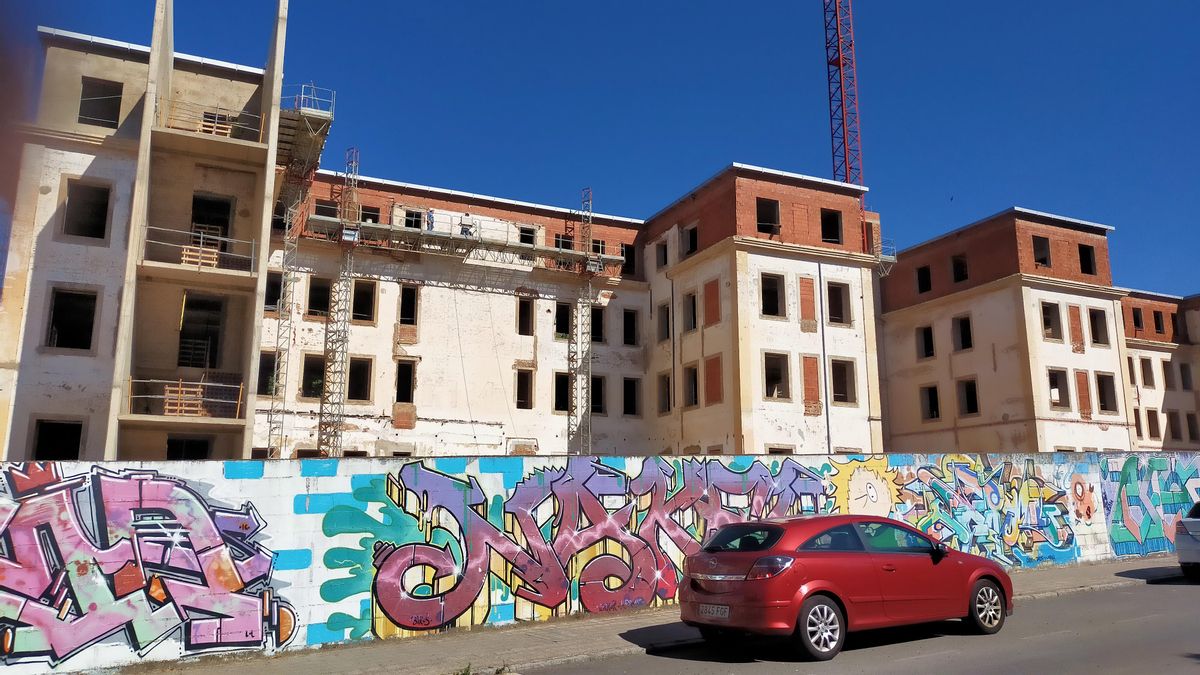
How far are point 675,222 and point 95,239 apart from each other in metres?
22.8

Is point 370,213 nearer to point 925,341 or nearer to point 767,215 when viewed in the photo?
point 767,215

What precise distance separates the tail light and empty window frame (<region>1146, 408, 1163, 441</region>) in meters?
49.2

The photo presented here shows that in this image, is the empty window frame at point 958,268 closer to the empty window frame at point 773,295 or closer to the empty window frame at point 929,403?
the empty window frame at point 929,403

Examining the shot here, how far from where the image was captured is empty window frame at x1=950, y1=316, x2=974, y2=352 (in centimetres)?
3956

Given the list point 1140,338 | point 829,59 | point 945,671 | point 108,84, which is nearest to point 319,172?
point 108,84

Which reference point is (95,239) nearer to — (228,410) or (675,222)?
(228,410)

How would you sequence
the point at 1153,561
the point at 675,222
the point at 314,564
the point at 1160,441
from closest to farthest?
the point at 314,564 → the point at 1153,561 → the point at 675,222 → the point at 1160,441

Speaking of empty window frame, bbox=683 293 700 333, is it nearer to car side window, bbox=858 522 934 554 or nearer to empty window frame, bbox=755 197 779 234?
empty window frame, bbox=755 197 779 234

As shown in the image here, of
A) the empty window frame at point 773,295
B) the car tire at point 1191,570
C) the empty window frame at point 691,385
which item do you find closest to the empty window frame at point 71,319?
the empty window frame at point 691,385

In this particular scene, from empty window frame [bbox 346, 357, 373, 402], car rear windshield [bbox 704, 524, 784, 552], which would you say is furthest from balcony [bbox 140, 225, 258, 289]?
car rear windshield [bbox 704, 524, 784, 552]

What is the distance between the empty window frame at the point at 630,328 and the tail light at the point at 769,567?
28341mm

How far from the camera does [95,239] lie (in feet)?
72.2

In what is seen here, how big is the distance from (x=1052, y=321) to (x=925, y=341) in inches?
230

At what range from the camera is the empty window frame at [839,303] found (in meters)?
34.4
